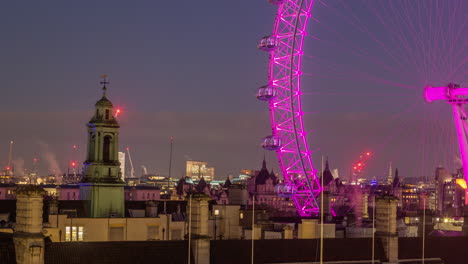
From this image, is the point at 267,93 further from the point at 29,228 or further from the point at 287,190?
the point at 29,228

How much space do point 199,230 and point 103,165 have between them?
1238 inches

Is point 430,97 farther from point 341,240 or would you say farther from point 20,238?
point 20,238

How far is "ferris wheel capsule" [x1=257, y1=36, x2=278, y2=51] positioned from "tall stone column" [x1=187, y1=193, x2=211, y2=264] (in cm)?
4972

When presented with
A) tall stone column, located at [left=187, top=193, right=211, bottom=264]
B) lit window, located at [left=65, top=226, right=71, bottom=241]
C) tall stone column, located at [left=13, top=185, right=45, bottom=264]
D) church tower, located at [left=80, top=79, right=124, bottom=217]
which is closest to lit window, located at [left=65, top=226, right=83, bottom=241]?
lit window, located at [left=65, top=226, right=71, bottom=241]

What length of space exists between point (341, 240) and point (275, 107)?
155 ft

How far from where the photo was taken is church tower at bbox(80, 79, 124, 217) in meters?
73.9

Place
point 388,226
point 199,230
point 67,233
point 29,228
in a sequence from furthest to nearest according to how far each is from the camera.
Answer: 1. point 67,233
2. point 388,226
3. point 199,230
4. point 29,228

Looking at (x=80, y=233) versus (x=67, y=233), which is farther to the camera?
(x=80, y=233)

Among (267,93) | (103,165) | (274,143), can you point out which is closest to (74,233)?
(103,165)

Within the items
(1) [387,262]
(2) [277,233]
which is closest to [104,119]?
(2) [277,233]

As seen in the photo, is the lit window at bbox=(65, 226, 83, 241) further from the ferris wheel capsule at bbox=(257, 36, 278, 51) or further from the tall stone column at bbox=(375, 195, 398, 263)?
the ferris wheel capsule at bbox=(257, 36, 278, 51)

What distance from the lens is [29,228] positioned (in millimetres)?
37562

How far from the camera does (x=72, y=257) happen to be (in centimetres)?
4047

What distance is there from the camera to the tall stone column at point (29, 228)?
37500 mm
